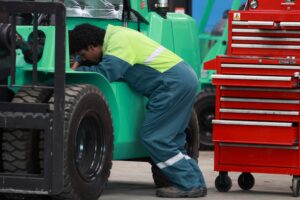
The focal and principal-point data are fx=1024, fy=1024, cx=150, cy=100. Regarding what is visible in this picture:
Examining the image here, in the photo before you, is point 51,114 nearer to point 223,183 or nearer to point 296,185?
point 223,183

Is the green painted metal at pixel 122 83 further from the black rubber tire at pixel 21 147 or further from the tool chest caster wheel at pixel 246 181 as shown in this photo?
the tool chest caster wheel at pixel 246 181

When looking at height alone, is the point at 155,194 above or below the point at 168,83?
below

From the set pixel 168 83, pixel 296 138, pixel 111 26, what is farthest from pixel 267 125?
pixel 111 26

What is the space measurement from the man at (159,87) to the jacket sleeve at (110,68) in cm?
4

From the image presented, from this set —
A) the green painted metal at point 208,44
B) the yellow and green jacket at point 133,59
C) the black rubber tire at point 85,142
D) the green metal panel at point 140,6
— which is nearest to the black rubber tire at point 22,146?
the black rubber tire at point 85,142

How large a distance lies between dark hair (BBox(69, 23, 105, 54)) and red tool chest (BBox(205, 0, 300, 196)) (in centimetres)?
132

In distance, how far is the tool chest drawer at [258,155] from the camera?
9.21 m

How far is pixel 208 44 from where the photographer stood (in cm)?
1697

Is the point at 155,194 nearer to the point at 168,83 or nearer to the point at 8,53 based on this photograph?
the point at 168,83

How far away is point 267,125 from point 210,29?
Result: 854 cm

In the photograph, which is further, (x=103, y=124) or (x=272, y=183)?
(x=272, y=183)

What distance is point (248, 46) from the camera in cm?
938

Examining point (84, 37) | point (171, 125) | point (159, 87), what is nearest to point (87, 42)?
point (84, 37)

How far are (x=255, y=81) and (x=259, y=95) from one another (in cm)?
19
